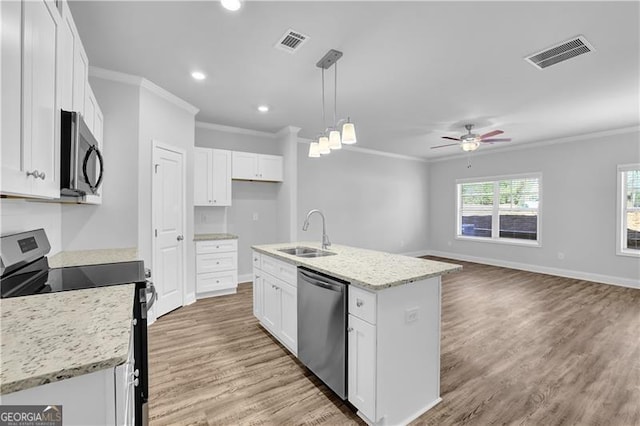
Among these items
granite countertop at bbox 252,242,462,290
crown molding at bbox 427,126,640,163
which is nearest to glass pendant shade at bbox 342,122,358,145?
granite countertop at bbox 252,242,462,290

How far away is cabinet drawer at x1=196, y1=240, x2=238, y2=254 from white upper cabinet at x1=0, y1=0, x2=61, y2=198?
9.64 feet

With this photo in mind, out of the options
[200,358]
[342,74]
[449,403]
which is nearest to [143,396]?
[200,358]

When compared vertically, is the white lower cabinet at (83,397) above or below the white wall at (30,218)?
below

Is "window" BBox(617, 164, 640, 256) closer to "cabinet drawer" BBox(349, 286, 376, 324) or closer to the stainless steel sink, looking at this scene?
the stainless steel sink

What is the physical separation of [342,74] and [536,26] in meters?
1.63

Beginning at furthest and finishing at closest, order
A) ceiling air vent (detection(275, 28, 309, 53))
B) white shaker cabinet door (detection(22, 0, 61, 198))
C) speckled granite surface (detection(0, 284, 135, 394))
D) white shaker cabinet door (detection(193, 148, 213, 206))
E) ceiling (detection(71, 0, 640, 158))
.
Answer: white shaker cabinet door (detection(193, 148, 213, 206)) < ceiling air vent (detection(275, 28, 309, 53)) < ceiling (detection(71, 0, 640, 158)) < white shaker cabinet door (detection(22, 0, 61, 198)) < speckled granite surface (detection(0, 284, 135, 394))

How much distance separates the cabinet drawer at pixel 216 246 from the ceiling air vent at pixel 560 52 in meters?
4.21

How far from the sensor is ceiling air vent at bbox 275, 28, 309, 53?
90.7 inches

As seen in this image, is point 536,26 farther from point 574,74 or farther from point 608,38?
point 574,74

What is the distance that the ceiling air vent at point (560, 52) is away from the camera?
2.39 m

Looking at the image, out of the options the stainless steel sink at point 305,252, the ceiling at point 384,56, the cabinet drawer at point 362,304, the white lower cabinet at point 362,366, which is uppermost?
the ceiling at point 384,56

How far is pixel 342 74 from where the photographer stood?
299cm

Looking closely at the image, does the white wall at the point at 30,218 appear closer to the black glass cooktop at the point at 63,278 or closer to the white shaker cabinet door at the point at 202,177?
the black glass cooktop at the point at 63,278

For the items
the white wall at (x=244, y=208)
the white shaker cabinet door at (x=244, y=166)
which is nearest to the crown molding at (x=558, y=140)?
the white wall at (x=244, y=208)
